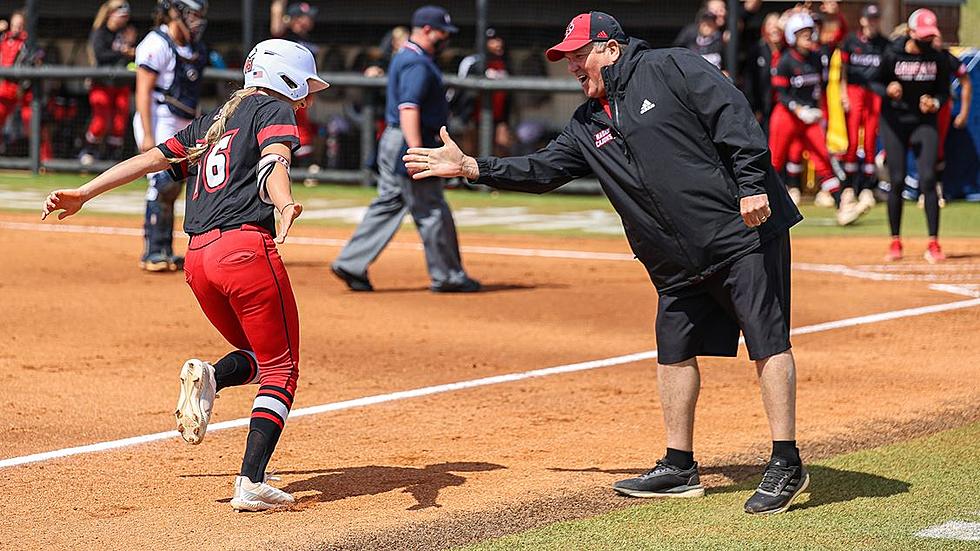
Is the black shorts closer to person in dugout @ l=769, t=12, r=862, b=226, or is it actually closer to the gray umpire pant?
the gray umpire pant

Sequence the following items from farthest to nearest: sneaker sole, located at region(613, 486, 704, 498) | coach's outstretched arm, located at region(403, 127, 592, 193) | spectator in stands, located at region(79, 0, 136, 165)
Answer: spectator in stands, located at region(79, 0, 136, 165) → coach's outstretched arm, located at region(403, 127, 592, 193) → sneaker sole, located at region(613, 486, 704, 498)

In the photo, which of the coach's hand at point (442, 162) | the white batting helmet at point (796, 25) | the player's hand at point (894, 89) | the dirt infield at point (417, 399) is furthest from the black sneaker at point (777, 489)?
the white batting helmet at point (796, 25)

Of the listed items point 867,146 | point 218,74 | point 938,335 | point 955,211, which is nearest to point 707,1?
point 867,146

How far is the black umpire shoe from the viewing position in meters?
11.9

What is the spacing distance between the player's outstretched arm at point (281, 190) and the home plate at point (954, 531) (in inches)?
Result: 101

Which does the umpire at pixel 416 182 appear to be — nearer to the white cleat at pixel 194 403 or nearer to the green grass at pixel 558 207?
the green grass at pixel 558 207

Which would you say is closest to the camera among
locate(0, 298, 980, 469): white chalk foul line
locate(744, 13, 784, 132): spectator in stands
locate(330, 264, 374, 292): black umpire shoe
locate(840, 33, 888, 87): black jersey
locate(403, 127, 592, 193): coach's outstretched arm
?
locate(403, 127, 592, 193): coach's outstretched arm

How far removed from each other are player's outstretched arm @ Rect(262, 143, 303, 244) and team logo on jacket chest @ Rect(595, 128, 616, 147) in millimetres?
1305

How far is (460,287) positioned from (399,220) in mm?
751

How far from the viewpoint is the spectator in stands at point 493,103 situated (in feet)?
69.4

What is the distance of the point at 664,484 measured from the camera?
591 centimetres

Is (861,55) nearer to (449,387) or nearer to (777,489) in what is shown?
(449,387)

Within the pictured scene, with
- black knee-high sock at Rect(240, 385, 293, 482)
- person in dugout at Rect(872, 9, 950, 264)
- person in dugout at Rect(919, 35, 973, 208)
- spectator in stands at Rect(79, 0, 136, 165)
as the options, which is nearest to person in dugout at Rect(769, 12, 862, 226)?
person in dugout at Rect(919, 35, 973, 208)

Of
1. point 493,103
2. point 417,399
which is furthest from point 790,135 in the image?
point 417,399
